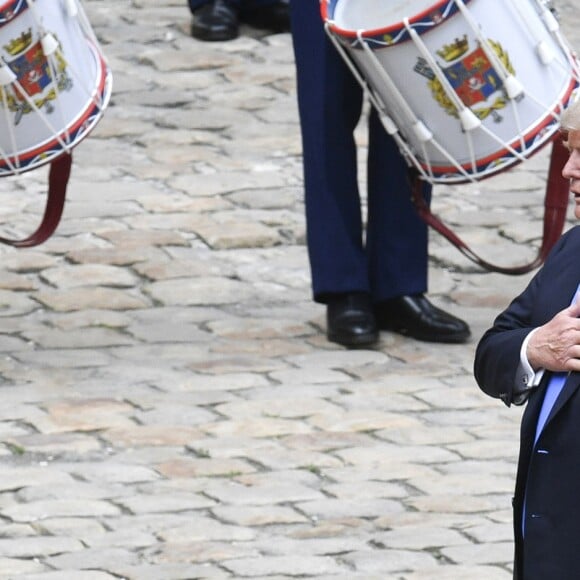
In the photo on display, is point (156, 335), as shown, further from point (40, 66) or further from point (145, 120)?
point (145, 120)

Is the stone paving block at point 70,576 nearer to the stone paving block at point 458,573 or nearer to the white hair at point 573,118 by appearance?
the stone paving block at point 458,573

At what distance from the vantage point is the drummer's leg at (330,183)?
18.2 ft

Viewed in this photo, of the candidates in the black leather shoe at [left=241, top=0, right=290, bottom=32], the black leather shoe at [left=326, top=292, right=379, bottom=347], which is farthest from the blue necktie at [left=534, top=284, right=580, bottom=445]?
the black leather shoe at [left=241, top=0, right=290, bottom=32]

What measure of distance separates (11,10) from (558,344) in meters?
2.21

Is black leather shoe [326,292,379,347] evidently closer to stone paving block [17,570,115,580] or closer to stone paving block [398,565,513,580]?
stone paving block [398,565,513,580]

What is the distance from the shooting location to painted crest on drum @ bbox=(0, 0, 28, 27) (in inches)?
189

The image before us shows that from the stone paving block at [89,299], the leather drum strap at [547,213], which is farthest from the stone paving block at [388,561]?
the stone paving block at [89,299]

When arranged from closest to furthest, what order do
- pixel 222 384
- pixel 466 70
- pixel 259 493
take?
pixel 259 493
pixel 466 70
pixel 222 384

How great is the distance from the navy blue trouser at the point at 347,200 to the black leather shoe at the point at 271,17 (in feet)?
9.51

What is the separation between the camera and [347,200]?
5.62 m

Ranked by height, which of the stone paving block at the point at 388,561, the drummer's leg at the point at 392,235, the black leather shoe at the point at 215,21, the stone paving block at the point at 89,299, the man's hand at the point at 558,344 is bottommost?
the black leather shoe at the point at 215,21

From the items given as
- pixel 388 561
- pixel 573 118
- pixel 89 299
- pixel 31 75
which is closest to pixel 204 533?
pixel 388 561

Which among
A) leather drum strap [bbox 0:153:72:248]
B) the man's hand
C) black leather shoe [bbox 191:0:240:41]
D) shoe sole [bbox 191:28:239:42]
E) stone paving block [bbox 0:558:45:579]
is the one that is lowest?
shoe sole [bbox 191:28:239:42]

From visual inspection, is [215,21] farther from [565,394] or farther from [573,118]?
[565,394]
